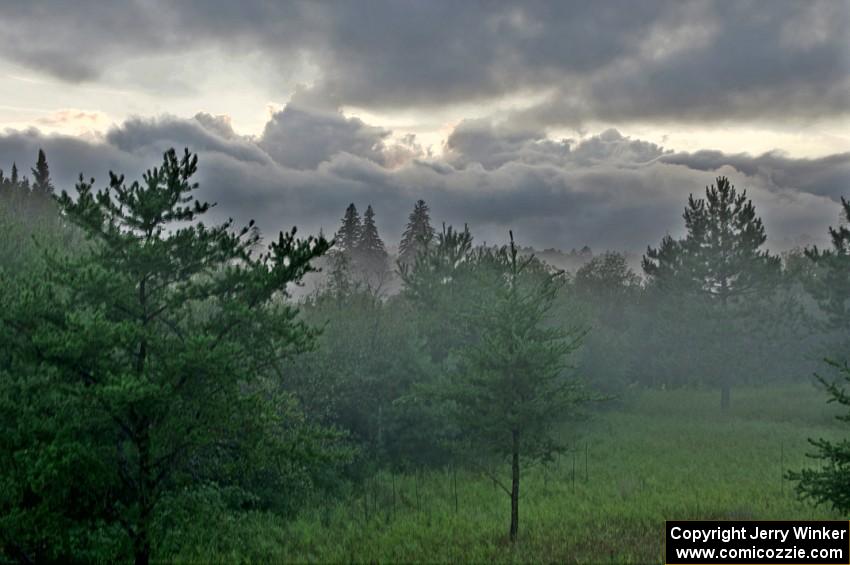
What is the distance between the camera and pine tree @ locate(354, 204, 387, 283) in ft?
223

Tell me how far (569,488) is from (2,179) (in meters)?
96.7

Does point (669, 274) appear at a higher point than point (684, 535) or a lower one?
higher

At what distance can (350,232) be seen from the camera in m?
69.6

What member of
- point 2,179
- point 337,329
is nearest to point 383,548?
point 337,329

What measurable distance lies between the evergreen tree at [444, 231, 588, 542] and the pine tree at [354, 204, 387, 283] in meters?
53.1

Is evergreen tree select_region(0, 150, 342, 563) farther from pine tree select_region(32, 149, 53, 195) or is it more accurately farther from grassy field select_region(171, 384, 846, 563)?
pine tree select_region(32, 149, 53, 195)

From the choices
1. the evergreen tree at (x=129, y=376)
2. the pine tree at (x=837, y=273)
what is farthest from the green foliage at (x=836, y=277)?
the evergreen tree at (x=129, y=376)

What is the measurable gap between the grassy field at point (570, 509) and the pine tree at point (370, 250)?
139ft

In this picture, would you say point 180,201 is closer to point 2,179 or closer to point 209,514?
point 209,514

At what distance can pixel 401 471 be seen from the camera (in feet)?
77.0

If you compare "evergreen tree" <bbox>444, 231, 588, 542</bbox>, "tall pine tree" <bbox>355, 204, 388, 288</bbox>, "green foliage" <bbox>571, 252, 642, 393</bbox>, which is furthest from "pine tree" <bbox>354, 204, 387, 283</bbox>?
"evergreen tree" <bbox>444, 231, 588, 542</bbox>

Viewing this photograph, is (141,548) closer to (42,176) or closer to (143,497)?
(143,497)

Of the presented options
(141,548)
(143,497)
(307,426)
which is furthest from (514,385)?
(141,548)

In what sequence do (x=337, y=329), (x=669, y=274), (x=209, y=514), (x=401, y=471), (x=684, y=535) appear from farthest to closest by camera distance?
(x=669, y=274), (x=337, y=329), (x=401, y=471), (x=684, y=535), (x=209, y=514)
